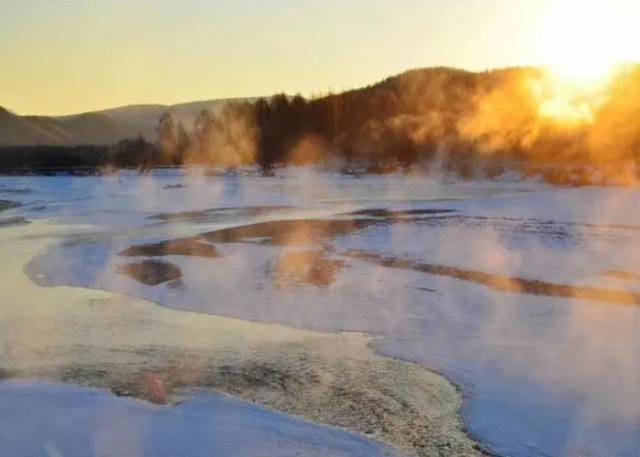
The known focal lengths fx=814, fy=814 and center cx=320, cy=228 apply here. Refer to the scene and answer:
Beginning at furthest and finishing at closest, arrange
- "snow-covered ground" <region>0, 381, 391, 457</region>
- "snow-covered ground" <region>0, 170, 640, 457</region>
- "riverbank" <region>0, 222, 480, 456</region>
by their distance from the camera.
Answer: "snow-covered ground" <region>0, 170, 640, 457</region> → "riverbank" <region>0, 222, 480, 456</region> → "snow-covered ground" <region>0, 381, 391, 457</region>

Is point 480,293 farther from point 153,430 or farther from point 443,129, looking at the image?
point 443,129

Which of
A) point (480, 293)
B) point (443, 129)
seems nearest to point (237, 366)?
point (480, 293)

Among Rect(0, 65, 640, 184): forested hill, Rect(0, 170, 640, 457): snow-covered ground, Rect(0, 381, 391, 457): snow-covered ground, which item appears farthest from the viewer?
Rect(0, 65, 640, 184): forested hill

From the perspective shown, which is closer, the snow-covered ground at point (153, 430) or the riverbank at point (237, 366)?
the snow-covered ground at point (153, 430)

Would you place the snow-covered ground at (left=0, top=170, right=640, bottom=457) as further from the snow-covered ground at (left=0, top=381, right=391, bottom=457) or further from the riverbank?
the snow-covered ground at (left=0, top=381, right=391, bottom=457)

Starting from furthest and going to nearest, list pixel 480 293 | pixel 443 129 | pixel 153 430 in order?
pixel 443 129, pixel 480 293, pixel 153 430

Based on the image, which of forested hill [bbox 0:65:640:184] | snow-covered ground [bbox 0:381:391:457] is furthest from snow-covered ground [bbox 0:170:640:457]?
forested hill [bbox 0:65:640:184]

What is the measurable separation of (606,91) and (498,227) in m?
33.9

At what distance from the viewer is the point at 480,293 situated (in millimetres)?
11484

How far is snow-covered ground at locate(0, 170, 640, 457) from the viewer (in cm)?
666

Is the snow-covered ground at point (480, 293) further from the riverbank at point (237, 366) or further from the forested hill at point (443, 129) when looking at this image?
the forested hill at point (443, 129)

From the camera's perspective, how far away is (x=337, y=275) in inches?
518

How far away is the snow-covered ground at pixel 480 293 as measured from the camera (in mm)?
6660

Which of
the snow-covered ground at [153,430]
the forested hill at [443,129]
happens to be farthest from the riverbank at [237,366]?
the forested hill at [443,129]
